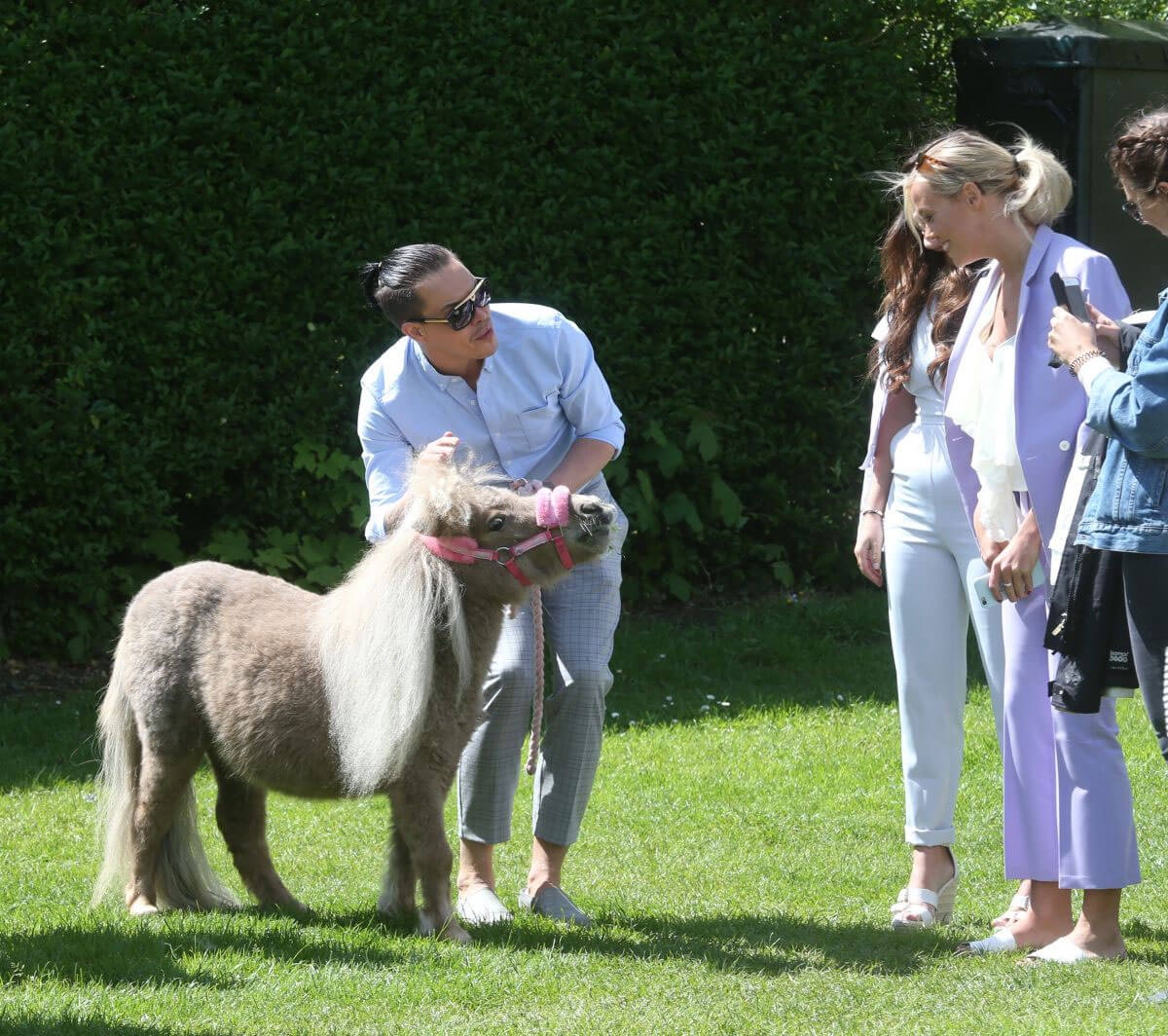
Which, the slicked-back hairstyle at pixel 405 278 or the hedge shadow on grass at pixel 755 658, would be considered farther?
the hedge shadow on grass at pixel 755 658

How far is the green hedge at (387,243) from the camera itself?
7.59 m

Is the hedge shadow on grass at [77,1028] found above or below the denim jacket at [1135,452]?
below

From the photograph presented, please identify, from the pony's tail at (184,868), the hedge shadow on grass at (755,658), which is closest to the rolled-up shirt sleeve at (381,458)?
the pony's tail at (184,868)

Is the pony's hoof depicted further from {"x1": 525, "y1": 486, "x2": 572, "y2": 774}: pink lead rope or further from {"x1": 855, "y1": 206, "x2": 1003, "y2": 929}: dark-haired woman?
{"x1": 855, "y1": 206, "x2": 1003, "y2": 929}: dark-haired woman

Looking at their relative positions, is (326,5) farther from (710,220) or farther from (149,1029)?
(149,1029)

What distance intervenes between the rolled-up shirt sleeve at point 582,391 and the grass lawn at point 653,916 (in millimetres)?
1578

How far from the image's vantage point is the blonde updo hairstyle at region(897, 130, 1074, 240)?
14.5ft

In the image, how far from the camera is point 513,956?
4441mm

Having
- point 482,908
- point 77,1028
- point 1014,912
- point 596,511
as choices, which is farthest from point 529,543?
point 1014,912

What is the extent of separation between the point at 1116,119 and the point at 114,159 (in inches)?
236

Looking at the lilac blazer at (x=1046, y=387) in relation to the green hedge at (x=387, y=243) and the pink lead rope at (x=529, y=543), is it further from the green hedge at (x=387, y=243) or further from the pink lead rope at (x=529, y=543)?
the green hedge at (x=387, y=243)

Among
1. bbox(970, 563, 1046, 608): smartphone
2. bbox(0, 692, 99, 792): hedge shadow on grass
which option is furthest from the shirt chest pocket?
bbox(0, 692, 99, 792): hedge shadow on grass

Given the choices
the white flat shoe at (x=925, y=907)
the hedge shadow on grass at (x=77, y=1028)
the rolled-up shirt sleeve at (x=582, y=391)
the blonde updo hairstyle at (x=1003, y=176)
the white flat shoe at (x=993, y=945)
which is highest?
the blonde updo hairstyle at (x=1003, y=176)

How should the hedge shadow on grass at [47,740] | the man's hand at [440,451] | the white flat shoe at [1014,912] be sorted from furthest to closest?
the hedge shadow on grass at [47,740] < the white flat shoe at [1014,912] < the man's hand at [440,451]
